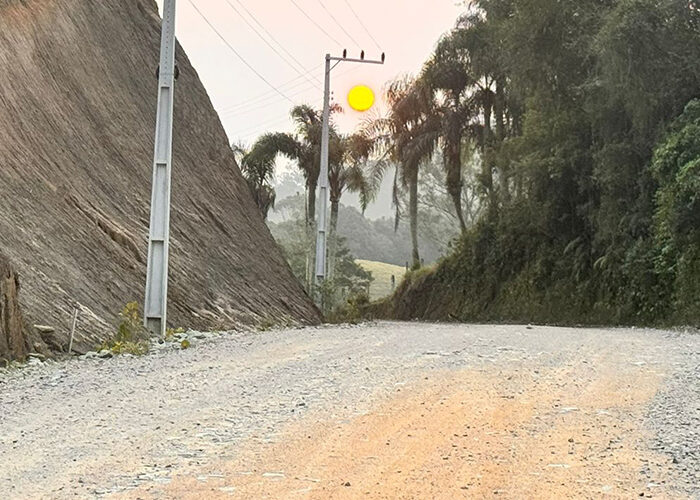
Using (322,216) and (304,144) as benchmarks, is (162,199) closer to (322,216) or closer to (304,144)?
(322,216)

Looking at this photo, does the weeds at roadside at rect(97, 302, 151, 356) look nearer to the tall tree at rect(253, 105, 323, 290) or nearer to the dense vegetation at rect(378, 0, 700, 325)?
the dense vegetation at rect(378, 0, 700, 325)

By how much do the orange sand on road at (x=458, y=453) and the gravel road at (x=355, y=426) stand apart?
0.05ft

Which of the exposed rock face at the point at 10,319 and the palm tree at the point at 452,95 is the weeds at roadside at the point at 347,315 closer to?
the exposed rock face at the point at 10,319

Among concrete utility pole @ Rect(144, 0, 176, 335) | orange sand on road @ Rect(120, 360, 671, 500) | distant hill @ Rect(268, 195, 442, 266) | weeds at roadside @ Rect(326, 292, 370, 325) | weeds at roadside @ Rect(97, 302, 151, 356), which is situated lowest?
orange sand on road @ Rect(120, 360, 671, 500)

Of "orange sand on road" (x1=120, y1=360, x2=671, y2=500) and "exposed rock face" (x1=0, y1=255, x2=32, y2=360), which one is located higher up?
"exposed rock face" (x1=0, y1=255, x2=32, y2=360)

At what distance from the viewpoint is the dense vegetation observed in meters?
22.1

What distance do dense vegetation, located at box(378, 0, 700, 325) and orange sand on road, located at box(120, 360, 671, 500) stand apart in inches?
576

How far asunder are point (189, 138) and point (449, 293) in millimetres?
16531

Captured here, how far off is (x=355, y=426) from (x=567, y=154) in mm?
23295

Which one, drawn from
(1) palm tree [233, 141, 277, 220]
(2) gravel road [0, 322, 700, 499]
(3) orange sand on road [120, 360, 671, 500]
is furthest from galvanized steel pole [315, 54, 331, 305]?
(3) orange sand on road [120, 360, 671, 500]

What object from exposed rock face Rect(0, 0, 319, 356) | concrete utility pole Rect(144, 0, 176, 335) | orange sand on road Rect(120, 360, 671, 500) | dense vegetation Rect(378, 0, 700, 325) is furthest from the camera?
dense vegetation Rect(378, 0, 700, 325)

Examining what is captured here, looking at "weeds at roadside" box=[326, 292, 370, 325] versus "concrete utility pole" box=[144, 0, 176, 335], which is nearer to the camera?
"concrete utility pole" box=[144, 0, 176, 335]

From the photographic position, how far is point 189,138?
23016mm

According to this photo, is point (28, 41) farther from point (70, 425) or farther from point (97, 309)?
point (70, 425)
